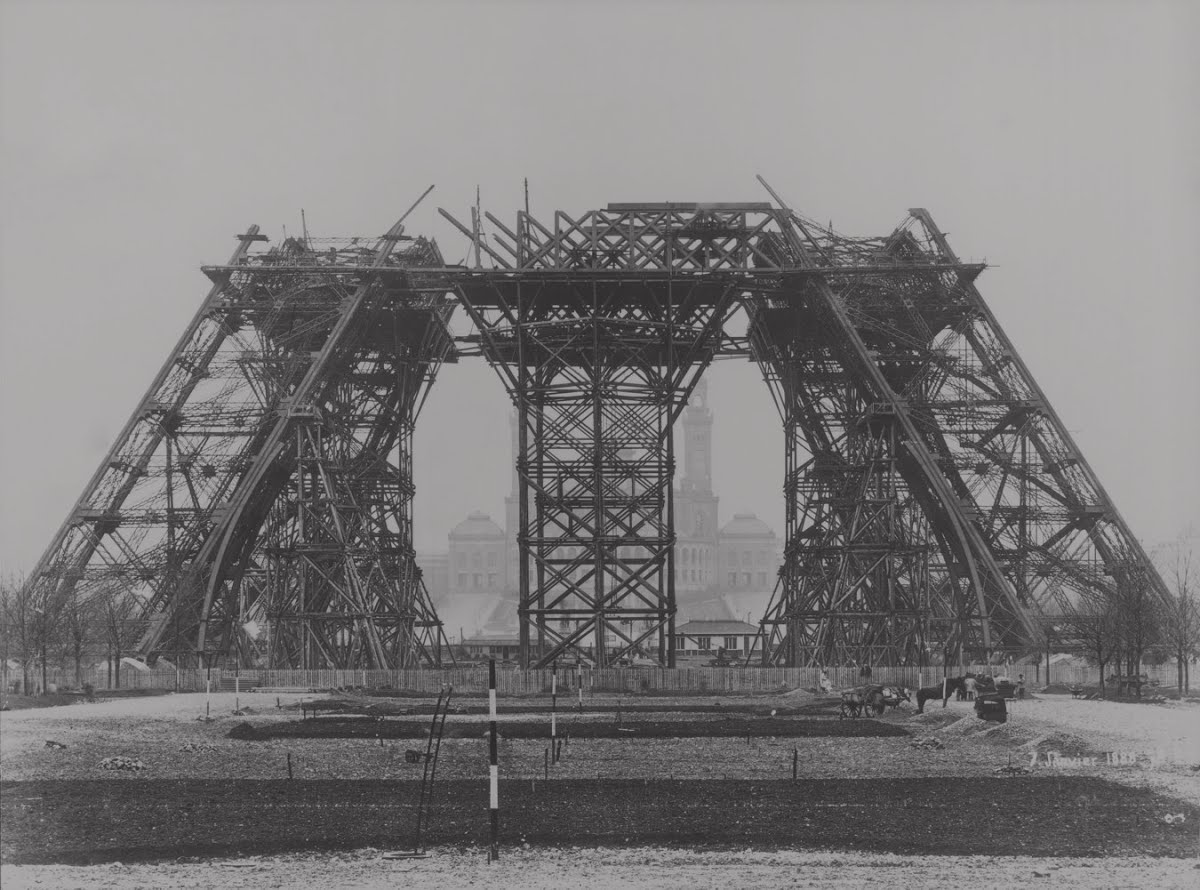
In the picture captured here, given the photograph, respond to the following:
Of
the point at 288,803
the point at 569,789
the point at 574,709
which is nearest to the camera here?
the point at 288,803

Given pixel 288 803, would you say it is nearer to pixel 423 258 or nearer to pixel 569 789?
pixel 569 789

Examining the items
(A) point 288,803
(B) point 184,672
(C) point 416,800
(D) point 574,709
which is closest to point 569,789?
(C) point 416,800

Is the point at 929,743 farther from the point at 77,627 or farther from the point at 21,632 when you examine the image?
the point at 77,627

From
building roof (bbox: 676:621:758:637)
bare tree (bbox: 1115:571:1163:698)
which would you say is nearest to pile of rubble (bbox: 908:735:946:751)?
bare tree (bbox: 1115:571:1163:698)

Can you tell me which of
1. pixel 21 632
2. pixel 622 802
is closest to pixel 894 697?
pixel 622 802

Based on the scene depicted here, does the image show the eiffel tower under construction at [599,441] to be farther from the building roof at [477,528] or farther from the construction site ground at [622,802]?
the building roof at [477,528]

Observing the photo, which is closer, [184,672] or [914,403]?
[184,672]
